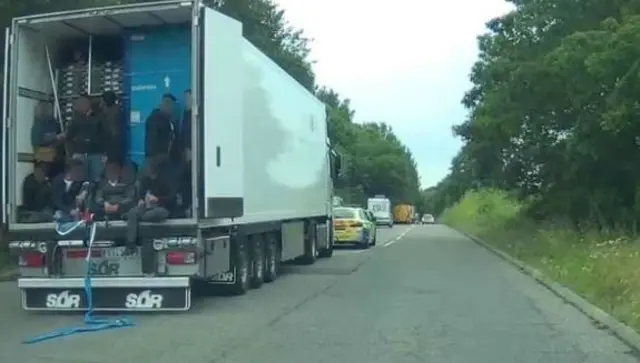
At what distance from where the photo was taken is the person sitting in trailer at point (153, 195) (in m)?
12.7

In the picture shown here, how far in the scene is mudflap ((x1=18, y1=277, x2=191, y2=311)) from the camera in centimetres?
1270

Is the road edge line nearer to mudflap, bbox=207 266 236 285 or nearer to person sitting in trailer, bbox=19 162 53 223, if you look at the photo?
mudflap, bbox=207 266 236 285

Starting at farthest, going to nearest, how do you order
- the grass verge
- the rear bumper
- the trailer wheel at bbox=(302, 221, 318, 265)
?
the rear bumper, the trailer wheel at bbox=(302, 221, 318, 265), the grass verge

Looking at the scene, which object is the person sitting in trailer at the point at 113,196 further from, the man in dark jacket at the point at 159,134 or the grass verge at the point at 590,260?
the grass verge at the point at 590,260

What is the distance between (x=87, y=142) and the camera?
13.9 metres

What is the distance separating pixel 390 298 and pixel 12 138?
6.30m

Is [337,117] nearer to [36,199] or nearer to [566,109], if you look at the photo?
[566,109]

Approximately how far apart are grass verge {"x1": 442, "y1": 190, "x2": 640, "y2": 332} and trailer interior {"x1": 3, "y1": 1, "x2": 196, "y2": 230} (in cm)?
673

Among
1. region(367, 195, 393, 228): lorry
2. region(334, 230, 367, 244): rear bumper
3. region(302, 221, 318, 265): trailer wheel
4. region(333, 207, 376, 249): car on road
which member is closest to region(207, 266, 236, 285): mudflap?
region(302, 221, 318, 265): trailer wheel

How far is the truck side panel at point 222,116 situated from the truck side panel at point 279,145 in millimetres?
764

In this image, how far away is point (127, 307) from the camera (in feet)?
42.2

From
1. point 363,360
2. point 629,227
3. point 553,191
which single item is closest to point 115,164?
point 363,360

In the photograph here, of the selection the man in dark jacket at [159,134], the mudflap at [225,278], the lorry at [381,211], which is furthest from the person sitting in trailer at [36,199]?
the lorry at [381,211]

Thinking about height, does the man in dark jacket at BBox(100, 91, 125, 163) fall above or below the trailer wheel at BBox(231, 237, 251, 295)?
above
